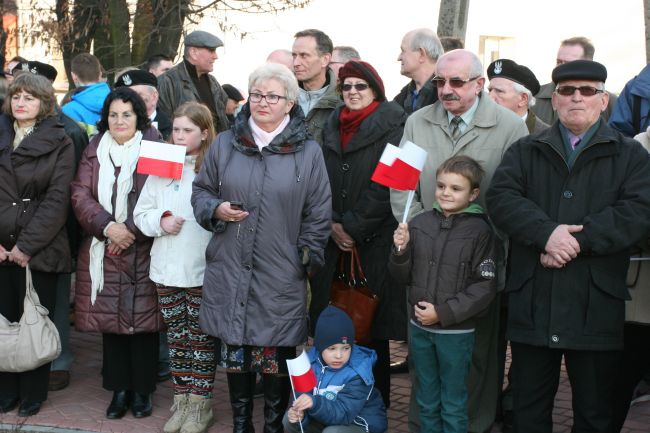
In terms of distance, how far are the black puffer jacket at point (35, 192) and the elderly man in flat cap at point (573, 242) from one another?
2951 millimetres

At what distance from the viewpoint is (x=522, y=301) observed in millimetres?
4703

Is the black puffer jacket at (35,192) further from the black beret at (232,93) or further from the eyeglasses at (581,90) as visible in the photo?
the black beret at (232,93)

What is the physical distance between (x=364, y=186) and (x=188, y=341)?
4.73 ft

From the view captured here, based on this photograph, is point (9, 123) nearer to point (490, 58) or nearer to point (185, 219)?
point (185, 219)

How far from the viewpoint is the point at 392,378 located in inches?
276

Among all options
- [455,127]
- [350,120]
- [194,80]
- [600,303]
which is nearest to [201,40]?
[194,80]

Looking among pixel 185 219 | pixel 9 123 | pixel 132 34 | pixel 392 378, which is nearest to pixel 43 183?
pixel 9 123

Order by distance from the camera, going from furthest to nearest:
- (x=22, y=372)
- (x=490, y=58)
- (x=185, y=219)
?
(x=490, y=58), (x=22, y=372), (x=185, y=219)

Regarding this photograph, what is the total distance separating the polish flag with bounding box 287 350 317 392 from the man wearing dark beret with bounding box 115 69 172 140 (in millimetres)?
3040

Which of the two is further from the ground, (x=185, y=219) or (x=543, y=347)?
(x=185, y=219)

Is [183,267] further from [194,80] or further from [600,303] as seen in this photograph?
[194,80]

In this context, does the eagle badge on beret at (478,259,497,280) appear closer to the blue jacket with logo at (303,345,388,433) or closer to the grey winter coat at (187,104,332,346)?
the blue jacket with logo at (303,345,388,433)

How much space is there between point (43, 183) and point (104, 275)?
2.58 feet

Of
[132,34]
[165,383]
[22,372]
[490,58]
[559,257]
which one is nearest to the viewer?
[559,257]
